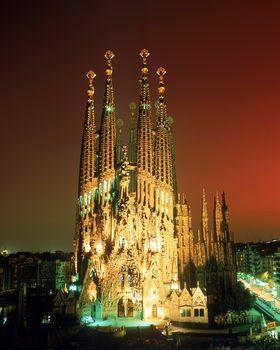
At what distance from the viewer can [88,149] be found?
55.8 metres

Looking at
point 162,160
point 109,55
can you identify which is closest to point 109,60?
Result: point 109,55

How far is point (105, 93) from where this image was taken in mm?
57031

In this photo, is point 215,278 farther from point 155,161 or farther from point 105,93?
point 105,93

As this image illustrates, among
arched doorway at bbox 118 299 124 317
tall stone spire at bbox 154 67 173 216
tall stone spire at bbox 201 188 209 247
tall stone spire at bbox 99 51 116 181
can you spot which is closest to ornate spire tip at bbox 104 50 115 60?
tall stone spire at bbox 99 51 116 181

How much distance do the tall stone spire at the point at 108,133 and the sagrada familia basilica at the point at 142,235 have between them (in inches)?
4.9

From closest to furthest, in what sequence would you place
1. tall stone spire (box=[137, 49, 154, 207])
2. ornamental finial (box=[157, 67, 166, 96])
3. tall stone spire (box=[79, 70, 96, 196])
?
tall stone spire (box=[137, 49, 154, 207]) → tall stone spire (box=[79, 70, 96, 196]) → ornamental finial (box=[157, 67, 166, 96])

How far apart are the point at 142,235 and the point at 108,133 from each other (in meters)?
14.7

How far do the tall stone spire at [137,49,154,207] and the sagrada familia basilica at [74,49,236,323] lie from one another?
0.12m

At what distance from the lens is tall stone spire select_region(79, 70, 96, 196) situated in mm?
54406

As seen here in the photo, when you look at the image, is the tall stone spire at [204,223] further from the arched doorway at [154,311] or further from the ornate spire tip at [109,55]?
the ornate spire tip at [109,55]

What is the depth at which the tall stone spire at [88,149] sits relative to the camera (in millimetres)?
54406

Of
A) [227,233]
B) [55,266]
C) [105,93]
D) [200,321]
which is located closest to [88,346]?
[200,321]

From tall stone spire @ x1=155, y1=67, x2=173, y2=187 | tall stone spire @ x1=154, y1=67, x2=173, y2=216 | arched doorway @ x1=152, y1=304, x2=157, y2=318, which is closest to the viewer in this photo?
arched doorway @ x1=152, y1=304, x2=157, y2=318

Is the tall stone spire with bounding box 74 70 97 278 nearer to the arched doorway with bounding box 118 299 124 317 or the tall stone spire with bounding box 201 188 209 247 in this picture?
the arched doorway with bounding box 118 299 124 317
